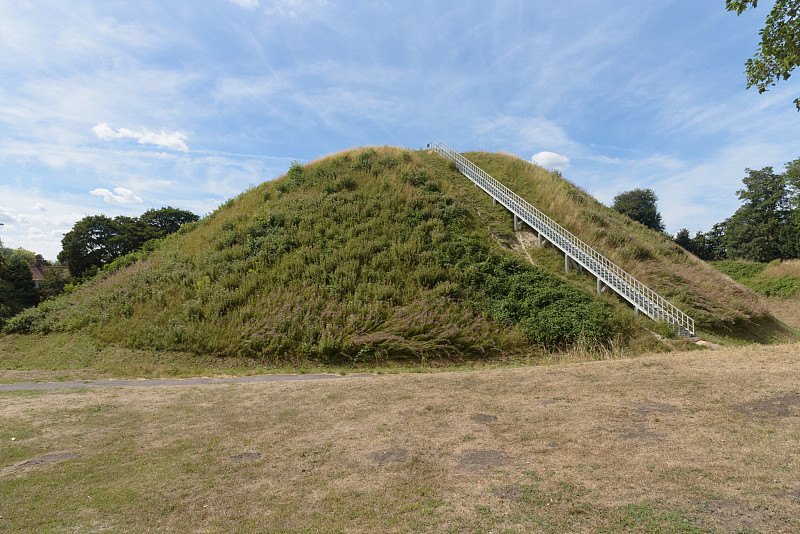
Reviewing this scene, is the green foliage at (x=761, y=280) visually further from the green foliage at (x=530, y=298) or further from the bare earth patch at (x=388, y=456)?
the bare earth patch at (x=388, y=456)

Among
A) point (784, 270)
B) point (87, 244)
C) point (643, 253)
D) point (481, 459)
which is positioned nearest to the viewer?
point (481, 459)

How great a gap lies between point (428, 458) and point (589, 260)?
16.8 m

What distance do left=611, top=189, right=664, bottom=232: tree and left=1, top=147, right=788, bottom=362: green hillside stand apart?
34581 millimetres

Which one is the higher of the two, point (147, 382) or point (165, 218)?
point (165, 218)

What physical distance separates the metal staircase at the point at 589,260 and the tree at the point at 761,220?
3671 cm

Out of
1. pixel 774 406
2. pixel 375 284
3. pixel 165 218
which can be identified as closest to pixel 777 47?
pixel 774 406

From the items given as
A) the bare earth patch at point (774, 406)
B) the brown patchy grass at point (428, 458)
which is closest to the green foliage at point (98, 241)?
the brown patchy grass at point (428, 458)

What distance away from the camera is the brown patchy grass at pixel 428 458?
4.31 metres

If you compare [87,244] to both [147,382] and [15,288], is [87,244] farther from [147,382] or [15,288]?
[147,382]

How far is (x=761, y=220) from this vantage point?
46.2m

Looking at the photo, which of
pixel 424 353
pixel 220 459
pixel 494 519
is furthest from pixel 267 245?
pixel 494 519

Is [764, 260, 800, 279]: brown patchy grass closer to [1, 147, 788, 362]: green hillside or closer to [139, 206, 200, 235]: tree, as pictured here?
[1, 147, 788, 362]: green hillside

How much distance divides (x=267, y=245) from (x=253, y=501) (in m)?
16.8

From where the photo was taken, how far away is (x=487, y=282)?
60.8 feet
